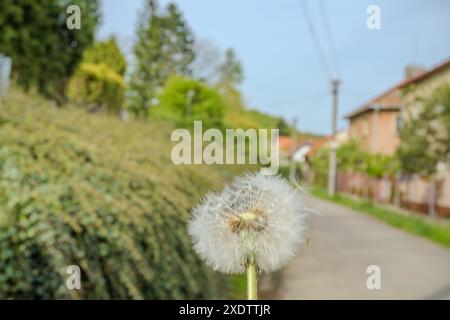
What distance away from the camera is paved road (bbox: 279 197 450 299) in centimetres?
546

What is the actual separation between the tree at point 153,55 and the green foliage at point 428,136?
1145cm

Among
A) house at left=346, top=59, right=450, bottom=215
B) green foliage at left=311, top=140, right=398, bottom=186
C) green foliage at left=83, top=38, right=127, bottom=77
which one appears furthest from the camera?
green foliage at left=311, top=140, right=398, bottom=186

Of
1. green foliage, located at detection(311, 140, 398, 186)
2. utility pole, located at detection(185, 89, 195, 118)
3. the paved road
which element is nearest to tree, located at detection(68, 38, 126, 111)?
utility pole, located at detection(185, 89, 195, 118)

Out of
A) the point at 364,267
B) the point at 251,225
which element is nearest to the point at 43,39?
the point at 364,267

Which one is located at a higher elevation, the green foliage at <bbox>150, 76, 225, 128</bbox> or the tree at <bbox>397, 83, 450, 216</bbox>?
the green foliage at <bbox>150, 76, 225, 128</bbox>

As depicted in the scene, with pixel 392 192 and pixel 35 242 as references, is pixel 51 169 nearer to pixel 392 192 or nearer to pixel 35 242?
pixel 35 242

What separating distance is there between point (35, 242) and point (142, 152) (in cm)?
166

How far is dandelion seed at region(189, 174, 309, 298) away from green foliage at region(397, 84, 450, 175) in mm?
13541

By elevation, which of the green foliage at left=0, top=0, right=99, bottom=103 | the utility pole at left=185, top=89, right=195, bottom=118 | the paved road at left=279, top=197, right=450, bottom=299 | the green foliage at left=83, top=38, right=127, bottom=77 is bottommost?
the paved road at left=279, top=197, right=450, bottom=299

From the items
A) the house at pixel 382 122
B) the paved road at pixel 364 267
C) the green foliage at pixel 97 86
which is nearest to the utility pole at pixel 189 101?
the paved road at pixel 364 267

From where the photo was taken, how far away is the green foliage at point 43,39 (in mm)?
10898

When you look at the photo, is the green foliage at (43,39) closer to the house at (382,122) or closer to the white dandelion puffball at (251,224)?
the white dandelion puffball at (251,224)

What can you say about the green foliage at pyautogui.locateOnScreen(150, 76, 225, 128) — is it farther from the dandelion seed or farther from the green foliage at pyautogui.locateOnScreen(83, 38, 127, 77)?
the dandelion seed

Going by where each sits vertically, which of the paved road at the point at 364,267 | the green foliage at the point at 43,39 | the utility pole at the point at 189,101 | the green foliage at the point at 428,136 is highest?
the green foliage at the point at 43,39
